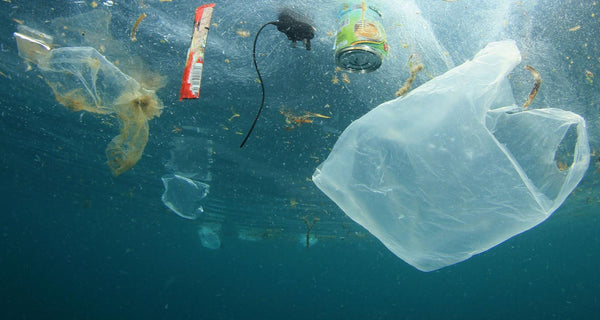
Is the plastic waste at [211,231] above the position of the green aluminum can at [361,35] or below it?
below

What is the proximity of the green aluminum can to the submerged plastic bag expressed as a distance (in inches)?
19.7

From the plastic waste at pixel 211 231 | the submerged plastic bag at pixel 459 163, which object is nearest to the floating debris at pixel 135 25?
the submerged plastic bag at pixel 459 163

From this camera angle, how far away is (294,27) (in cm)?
376

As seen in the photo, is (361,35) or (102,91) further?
(102,91)

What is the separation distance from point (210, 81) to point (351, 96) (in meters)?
2.68

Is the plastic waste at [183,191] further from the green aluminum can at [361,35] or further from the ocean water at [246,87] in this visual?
the green aluminum can at [361,35]

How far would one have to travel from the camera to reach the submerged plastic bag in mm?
2469

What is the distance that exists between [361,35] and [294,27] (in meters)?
1.43

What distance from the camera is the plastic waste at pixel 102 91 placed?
12.8 feet

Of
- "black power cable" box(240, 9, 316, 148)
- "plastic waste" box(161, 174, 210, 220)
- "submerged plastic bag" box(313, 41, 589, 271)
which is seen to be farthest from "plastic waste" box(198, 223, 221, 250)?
"submerged plastic bag" box(313, 41, 589, 271)

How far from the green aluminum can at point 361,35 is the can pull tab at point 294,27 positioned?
0.75 meters

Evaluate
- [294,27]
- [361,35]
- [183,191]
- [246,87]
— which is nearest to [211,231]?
[183,191]

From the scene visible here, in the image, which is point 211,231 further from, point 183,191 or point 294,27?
point 294,27

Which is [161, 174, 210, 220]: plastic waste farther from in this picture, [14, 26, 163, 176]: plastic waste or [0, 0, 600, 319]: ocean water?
[14, 26, 163, 176]: plastic waste
